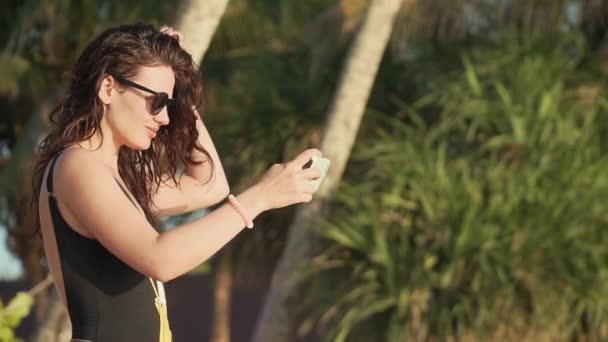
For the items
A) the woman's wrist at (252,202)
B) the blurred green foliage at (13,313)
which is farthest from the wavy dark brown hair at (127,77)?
the blurred green foliage at (13,313)

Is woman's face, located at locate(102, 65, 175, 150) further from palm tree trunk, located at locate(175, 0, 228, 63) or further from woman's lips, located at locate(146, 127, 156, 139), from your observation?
palm tree trunk, located at locate(175, 0, 228, 63)

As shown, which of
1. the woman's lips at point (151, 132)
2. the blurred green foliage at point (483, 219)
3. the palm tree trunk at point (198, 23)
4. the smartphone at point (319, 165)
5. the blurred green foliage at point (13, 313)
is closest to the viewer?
the smartphone at point (319, 165)

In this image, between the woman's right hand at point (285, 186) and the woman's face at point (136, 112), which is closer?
the woman's right hand at point (285, 186)

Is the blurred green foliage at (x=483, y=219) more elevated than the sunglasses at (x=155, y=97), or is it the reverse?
the sunglasses at (x=155, y=97)

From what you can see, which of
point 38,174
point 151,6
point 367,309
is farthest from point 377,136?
point 38,174

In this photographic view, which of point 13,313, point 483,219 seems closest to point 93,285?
point 13,313

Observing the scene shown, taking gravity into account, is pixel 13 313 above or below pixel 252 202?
below

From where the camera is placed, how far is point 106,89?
234 cm

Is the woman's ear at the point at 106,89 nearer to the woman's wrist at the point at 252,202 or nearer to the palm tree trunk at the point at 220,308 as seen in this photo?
the woman's wrist at the point at 252,202

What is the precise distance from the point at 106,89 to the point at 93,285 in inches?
15.1

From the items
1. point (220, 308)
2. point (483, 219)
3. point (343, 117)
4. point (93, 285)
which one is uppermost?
point (93, 285)

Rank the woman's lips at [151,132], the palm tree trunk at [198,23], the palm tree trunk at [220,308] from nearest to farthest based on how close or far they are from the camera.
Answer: the woman's lips at [151,132], the palm tree trunk at [198,23], the palm tree trunk at [220,308]

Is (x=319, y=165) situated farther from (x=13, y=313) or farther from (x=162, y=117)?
(x=13, y=313)

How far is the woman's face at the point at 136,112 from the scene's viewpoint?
7.64 feet
